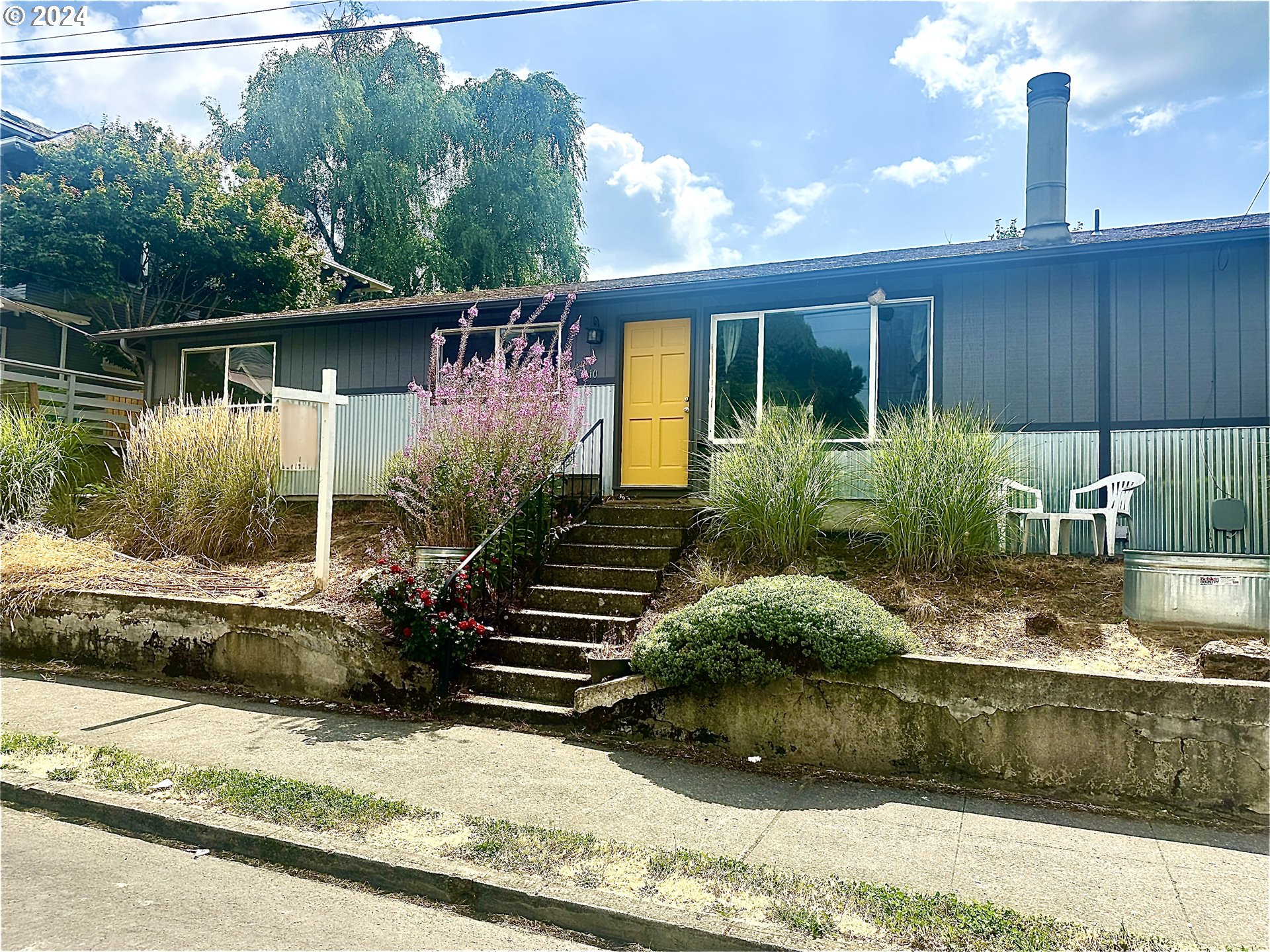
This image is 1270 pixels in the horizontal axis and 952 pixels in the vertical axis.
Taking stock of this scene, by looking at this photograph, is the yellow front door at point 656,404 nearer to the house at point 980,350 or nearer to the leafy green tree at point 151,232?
the house at point 980,350

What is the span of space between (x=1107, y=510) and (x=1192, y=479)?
39.1 inches

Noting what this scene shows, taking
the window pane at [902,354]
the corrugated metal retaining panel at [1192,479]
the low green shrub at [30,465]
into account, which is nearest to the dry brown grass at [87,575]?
the low green shrub at [30,465]

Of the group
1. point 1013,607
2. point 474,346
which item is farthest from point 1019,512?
point 474,346

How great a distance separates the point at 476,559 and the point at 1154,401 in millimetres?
6626

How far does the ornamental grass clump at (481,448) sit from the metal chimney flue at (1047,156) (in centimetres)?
583

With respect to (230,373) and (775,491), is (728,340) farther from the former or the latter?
(230,373)

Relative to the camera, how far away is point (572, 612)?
23.3 ft

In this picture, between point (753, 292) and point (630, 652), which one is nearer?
point (630, 652)

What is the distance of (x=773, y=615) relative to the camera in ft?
17.9

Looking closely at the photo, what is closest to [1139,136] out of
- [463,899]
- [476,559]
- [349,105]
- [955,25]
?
[955,25]

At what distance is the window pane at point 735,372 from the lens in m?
9.88

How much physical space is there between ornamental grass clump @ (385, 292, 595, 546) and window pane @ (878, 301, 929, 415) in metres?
3.50

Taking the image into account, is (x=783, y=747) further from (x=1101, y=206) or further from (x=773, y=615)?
(x=1101, y=206)

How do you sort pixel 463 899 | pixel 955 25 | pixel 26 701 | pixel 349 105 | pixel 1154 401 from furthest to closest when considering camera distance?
pixel 349 105, pixel 955 25, pixel 1154 401, pixel 26 701, pixel 463 899
